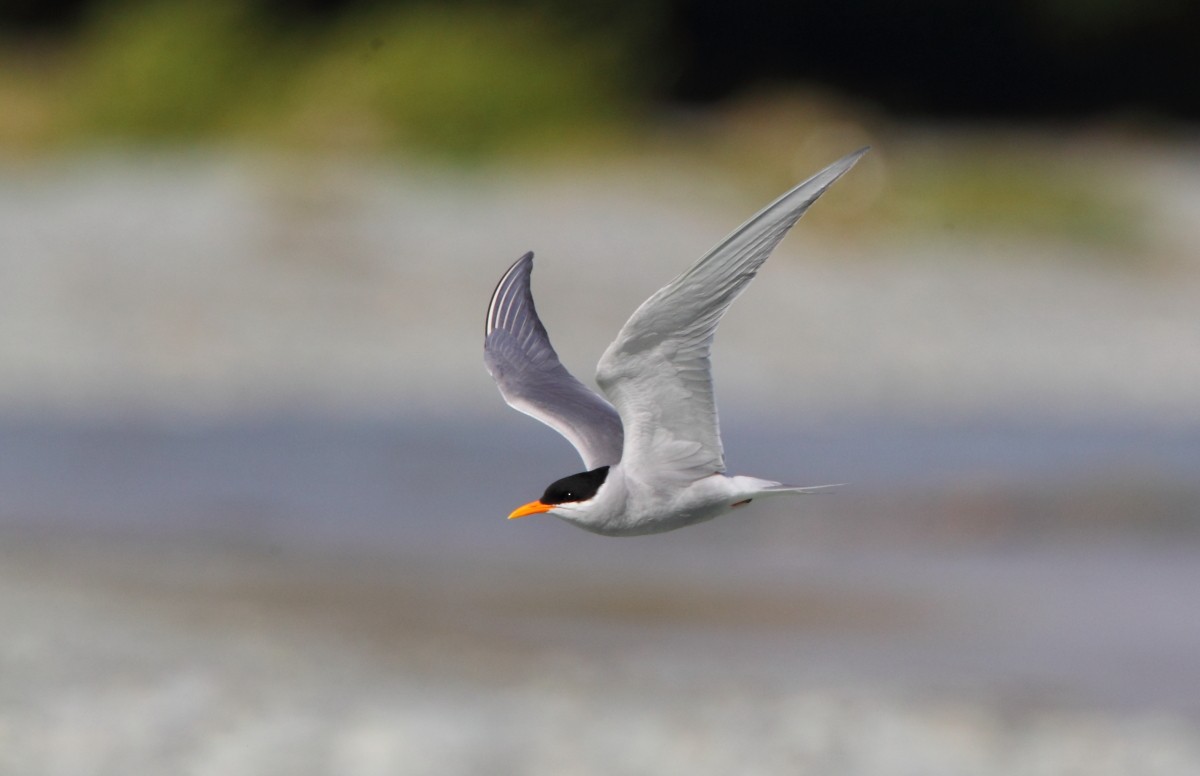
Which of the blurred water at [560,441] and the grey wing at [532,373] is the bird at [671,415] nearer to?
the grey wing at [532,373]

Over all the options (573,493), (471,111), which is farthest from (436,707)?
(471,111)

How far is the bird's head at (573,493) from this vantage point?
9.78ft

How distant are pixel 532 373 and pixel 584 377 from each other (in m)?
11.6

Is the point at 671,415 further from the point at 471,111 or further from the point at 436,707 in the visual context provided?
the point at 471,111

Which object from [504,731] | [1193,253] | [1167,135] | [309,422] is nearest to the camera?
[504,731]

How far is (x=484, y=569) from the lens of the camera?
39.8 ft

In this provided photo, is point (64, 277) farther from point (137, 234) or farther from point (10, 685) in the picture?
point (10, 685)

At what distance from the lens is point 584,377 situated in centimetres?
1529

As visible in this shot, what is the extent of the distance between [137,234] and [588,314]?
558cm

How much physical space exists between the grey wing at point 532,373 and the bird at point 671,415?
1cm

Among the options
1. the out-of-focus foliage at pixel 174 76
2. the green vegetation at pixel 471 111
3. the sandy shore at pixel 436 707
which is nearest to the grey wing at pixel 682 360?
the sandy shore at pixel 436 707

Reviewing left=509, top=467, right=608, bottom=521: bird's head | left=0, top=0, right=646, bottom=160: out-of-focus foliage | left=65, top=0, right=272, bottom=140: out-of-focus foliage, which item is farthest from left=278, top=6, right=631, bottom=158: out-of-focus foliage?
left=509, top=467, right=608, bottom=521: bird's head

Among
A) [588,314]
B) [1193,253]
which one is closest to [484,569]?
[588,314]

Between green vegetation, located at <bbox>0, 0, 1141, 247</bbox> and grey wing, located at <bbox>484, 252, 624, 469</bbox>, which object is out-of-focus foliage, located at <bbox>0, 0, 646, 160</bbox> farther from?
grey wing, located at <bbox>484, 252, 624, 469</bbox>
